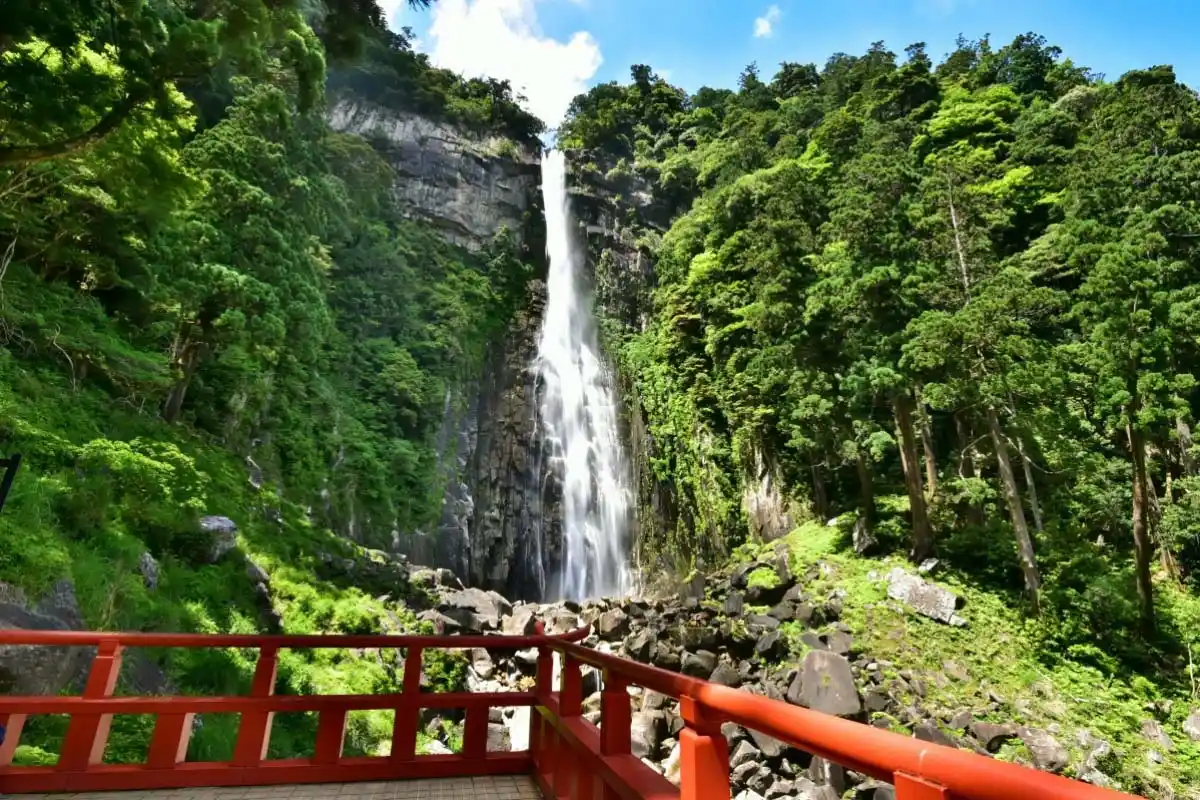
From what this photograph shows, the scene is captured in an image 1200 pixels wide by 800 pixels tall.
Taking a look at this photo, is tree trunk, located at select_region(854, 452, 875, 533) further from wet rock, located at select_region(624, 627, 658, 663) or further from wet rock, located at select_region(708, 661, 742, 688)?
wet rock, located at select_region(624, 627, 658, 663)

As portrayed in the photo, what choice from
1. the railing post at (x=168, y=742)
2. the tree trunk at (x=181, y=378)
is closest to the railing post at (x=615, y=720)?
the railing post at (x=168, y=742)

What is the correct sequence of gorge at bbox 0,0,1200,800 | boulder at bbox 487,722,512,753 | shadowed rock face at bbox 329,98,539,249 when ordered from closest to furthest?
gorge at bbox 0,0,1200,800 < boulder at bbox 487,722,512,753 < shadowed rock face at bbox 329,98,539,249

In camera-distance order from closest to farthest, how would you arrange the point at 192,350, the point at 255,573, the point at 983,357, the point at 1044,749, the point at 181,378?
the point at 1044,749, the point at 255,573, the point at 181,378, the point at 192,350, the point at 983,357

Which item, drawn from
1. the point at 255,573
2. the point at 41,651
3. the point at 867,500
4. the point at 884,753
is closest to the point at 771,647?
the point at 867,500

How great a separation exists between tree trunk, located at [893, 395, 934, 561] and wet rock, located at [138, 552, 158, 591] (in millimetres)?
13741

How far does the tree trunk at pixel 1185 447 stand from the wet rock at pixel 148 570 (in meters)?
20.0

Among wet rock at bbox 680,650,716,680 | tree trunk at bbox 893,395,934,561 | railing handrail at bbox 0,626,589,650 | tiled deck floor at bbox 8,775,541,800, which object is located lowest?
tiled deck floor at bbox 8,775,541,800

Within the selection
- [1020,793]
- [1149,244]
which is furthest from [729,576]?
[1020,793]

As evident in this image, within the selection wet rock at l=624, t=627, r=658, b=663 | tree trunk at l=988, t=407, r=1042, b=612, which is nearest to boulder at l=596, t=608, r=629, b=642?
wet rock at l=624, t=627, r=658, b=663

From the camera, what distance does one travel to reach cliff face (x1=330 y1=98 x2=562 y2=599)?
68.6 ft

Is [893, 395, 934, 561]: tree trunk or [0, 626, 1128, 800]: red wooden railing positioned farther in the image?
[893, 395, 934, 561]: tree trunk

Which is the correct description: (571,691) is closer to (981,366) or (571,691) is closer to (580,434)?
(981,366)

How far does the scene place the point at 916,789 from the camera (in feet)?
3.63

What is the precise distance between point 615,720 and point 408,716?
1831 mm
